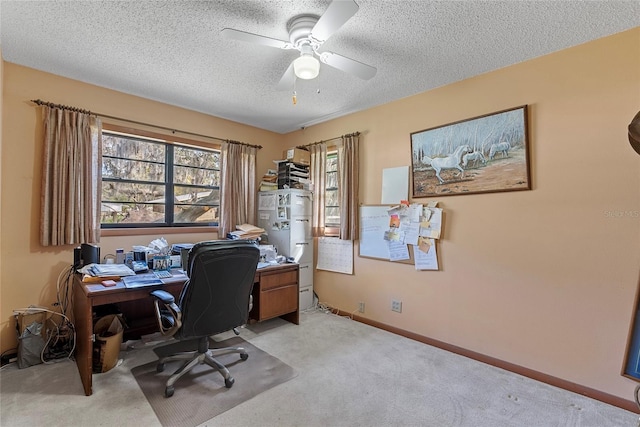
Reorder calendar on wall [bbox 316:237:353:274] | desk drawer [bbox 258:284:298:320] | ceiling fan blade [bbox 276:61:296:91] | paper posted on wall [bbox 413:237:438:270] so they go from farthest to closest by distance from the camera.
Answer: calendar on wall [bbox 316:237:353:274], desk drawer [bbox 258:284:298:320], paper posted on wall [bbox 413:237:438:270], ceiling fan blade [bbox 276:61:296:91]

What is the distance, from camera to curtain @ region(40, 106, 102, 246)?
8.23ft

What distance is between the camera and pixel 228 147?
3.73 m

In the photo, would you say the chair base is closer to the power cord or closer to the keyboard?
the keyboard

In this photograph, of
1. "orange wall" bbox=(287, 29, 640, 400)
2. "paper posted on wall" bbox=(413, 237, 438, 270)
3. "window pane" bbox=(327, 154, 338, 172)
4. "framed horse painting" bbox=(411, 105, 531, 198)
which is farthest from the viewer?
"window pane" bbox=(327, 154, 338, 172)

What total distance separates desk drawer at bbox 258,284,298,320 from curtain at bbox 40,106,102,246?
175 cm

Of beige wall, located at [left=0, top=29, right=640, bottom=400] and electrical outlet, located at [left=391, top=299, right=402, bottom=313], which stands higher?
beige wall, located at [left=0, top=29, right=640, bottom=400]

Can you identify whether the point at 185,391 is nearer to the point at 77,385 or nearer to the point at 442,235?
the point at 77,385

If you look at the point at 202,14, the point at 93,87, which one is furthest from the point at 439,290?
the point at 93,87

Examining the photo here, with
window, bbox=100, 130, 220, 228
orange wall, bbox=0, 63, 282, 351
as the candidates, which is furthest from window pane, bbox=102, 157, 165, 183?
orange wall, bbox=0, 63, 282, 351

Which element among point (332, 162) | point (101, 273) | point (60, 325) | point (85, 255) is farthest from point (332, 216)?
point (60, 325)

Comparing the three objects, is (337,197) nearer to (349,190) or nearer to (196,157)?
(349,190)

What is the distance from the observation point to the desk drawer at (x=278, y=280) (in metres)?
3.07

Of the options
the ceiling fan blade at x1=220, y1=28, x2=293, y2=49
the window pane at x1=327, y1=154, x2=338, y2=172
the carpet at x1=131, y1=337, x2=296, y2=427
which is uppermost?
the ceiling fan blade at x1=220, y1=28, x2=293, y2=49

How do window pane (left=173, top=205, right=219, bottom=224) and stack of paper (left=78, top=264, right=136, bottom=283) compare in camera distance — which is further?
window pane (left=173, top=205, right=219, bottom=224)
